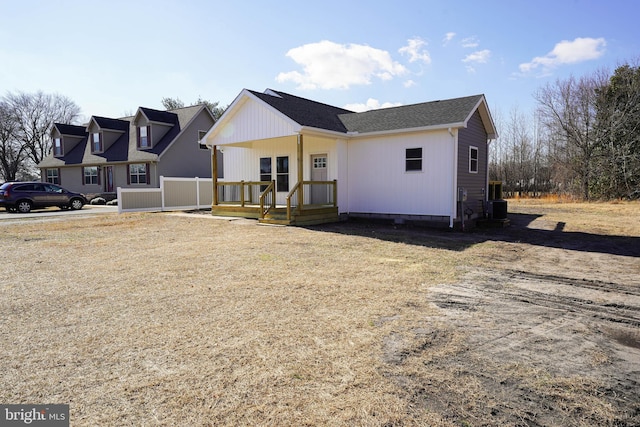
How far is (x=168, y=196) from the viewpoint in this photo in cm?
1923

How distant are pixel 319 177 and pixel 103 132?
20.8 meters

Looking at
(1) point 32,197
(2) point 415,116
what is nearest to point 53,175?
(1) point 32,197

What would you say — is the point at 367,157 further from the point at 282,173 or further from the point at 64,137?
the point at 64,137

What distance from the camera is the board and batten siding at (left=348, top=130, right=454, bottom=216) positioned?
1209 cm

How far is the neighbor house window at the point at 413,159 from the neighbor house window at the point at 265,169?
19.4ft

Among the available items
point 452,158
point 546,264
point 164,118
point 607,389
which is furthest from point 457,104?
point 164,118

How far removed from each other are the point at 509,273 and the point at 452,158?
6.17 metres

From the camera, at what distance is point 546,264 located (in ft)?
23.5

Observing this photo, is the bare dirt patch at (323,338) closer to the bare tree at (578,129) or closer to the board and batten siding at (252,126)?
the board and batten siding at (252,126)

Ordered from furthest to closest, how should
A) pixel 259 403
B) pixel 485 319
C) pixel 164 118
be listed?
pixel 164 118 → pixel 485 319 → pixel 259 403

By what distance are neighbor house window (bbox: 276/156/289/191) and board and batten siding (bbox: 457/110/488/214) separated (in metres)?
6.54

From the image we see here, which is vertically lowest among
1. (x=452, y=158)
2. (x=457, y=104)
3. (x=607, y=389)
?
(x=607, y=389)

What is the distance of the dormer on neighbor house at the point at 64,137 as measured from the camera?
3009 centimetres

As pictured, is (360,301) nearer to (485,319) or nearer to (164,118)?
(485,319)
